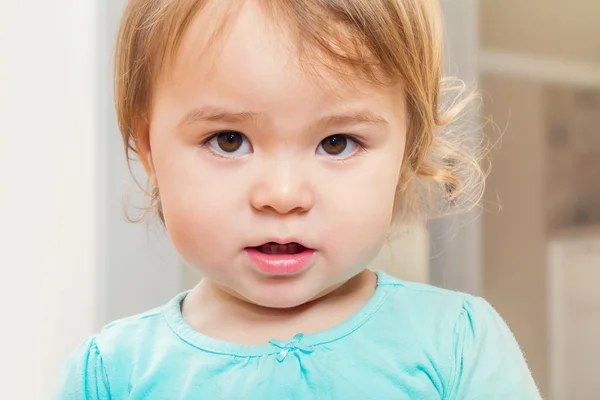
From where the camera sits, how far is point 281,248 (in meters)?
0.77

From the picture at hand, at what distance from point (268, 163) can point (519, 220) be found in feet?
3.30

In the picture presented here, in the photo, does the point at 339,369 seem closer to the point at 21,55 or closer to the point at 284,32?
the point at 284,32

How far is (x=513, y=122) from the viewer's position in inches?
62.9

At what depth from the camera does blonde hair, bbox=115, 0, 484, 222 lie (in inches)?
28.7

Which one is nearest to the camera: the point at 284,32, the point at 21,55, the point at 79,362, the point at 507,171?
the point at 284,32

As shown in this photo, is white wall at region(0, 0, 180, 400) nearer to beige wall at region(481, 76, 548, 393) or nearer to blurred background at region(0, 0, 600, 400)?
blurred background at region(0, 0, 600, 400)

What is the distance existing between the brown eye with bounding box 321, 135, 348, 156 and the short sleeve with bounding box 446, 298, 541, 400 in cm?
23

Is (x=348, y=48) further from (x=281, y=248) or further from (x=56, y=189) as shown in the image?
(x=56, y=189)

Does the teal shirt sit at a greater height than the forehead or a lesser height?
lesser

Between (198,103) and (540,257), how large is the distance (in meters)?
1.10

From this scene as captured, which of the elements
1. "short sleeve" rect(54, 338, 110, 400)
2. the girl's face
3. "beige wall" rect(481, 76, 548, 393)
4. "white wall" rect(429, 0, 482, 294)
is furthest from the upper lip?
"beige wall" rect(481, 76, 548, 393)

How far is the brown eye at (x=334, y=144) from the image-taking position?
2.52ft

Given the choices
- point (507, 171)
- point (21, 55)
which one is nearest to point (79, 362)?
point (21, 55)

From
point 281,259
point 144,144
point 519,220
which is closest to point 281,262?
point 281,259
